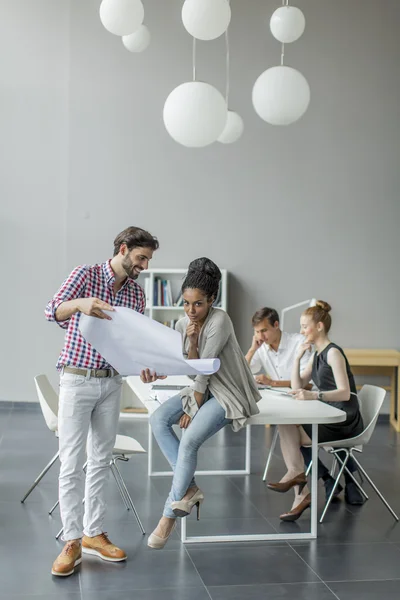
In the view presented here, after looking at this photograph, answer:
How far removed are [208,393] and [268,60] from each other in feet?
19.8

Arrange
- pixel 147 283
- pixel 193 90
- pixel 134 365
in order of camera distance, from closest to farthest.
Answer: pixel 134 365, pixel 193 90, pixel 147 283

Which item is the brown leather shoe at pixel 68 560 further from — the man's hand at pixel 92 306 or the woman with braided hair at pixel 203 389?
the man's hand at pixel 92 306

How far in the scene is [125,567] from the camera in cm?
377

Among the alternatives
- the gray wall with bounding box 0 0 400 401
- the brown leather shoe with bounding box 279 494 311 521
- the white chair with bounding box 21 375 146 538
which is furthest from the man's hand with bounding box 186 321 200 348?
the gray wall with bounding box 0 0 400 401

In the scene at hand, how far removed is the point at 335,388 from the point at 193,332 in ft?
4.56

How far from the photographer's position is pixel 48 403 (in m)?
4.82

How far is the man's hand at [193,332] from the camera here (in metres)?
3.97

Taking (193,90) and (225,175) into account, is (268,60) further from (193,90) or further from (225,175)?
(193,90)

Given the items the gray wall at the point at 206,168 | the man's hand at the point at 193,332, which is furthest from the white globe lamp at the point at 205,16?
the gray wall at the point at 206,168

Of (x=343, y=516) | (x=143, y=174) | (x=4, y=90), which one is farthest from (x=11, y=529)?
(x=4, y=90)

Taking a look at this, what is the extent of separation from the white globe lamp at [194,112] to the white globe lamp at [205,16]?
0.30 m

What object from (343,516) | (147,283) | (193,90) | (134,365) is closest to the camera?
(134,365)

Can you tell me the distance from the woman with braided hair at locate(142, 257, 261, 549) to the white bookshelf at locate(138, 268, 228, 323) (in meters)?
4.60

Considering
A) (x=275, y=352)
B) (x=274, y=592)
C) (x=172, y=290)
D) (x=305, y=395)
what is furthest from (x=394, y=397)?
(x=274, y=592)
